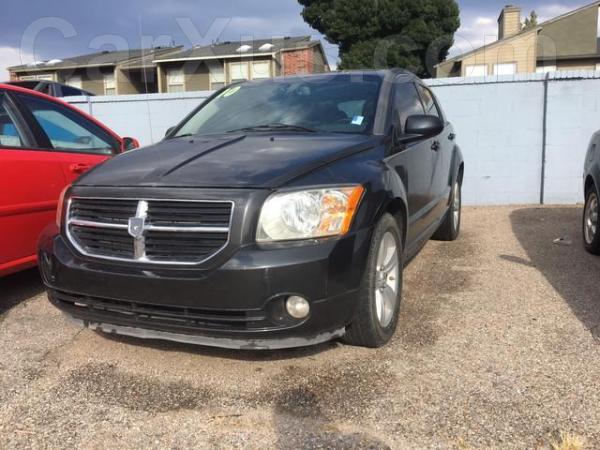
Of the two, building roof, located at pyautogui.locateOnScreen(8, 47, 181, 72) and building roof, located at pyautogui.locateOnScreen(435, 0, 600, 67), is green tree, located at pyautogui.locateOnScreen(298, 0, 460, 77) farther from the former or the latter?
building roof, located at pyautogui.locateOnScreen(8, 47, 181, 72)

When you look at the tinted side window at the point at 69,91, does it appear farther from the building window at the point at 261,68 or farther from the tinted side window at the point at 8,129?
Result: the building window at the point at 261,68

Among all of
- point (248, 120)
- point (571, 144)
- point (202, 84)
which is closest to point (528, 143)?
point (571, 144)

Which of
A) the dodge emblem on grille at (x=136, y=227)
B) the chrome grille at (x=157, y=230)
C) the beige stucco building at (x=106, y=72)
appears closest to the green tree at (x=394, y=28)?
the beige stucco building at (x=106, y=72)

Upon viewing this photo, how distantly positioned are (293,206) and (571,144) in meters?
6.89

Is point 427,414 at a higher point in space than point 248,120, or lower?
lower

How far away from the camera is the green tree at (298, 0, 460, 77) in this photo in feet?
88.0

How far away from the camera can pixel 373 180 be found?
303 centimetres

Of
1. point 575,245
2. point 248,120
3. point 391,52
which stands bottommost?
point 575,245

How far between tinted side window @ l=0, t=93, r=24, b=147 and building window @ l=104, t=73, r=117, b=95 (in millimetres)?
26417

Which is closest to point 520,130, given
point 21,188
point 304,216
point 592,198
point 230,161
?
point 592,198

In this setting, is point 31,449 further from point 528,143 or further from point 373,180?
point 528,143

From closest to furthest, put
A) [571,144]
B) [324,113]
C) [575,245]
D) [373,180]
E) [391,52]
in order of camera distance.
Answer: [373,180] < [324,113] < [575,245] < [571,144] < [391,52]

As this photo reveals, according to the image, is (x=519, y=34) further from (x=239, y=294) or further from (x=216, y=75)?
(x=239, y=294)

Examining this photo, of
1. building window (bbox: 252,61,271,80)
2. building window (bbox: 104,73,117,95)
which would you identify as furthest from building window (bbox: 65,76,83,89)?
building window (bbox: 252,61,271,80)
